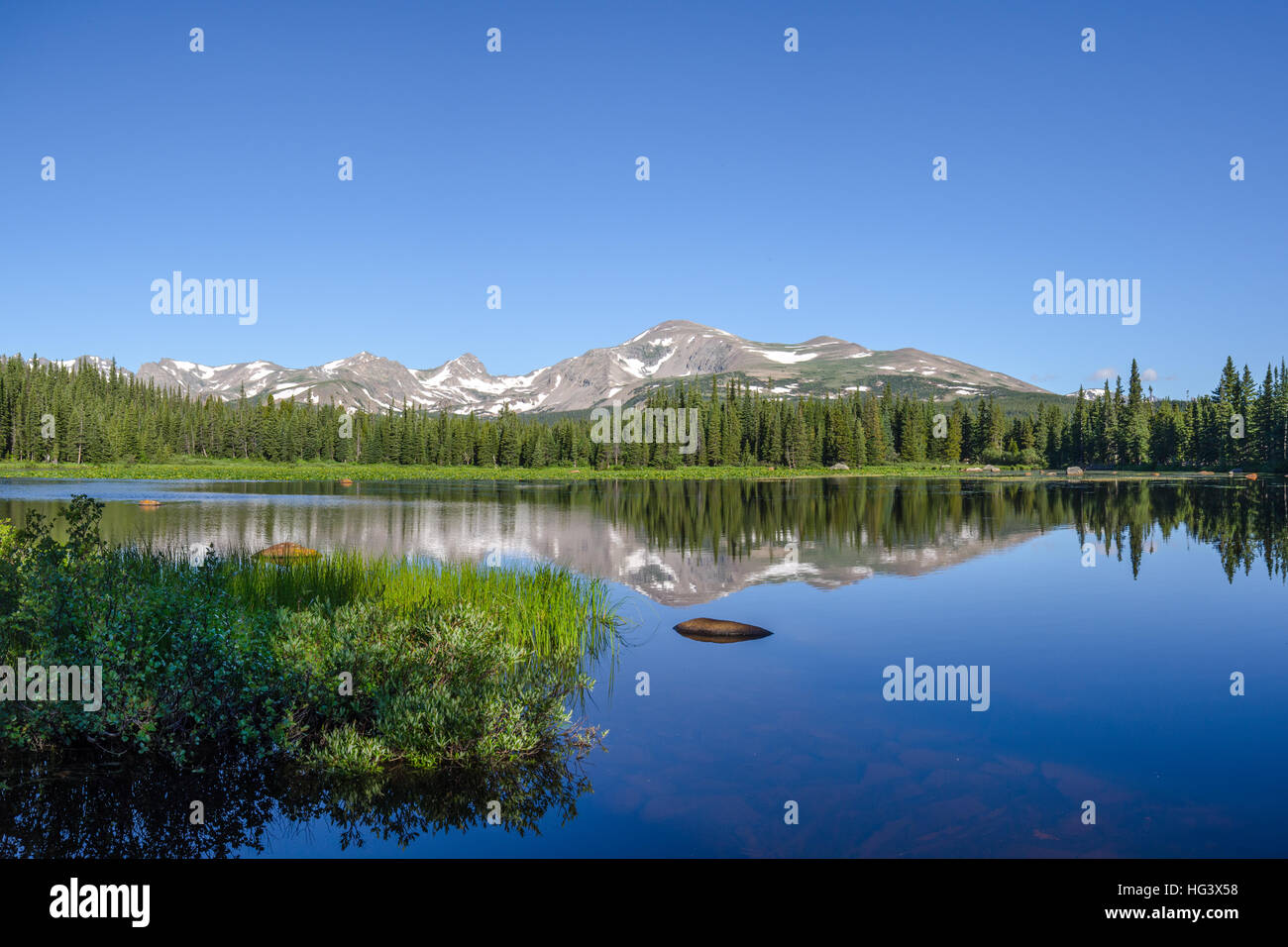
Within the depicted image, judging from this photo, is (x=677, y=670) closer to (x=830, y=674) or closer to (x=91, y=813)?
(x=830, y=674)

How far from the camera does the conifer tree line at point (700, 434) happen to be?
14589 cm

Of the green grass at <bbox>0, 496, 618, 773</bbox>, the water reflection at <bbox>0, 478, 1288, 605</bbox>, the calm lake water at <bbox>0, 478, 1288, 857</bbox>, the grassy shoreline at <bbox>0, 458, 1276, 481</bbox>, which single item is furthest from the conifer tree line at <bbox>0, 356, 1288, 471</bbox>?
the green grass at <bbox>0, 496, 618, 773</bbox>

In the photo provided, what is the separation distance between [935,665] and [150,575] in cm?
1681

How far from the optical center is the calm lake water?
9789mm

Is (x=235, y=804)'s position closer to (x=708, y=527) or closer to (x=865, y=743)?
(x=865, y=743)

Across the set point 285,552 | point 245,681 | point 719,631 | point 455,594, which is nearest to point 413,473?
point 285,552

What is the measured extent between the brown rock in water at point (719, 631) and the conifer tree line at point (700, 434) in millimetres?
133764

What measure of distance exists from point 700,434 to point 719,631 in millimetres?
142825

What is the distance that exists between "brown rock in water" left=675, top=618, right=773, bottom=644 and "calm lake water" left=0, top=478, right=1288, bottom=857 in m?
0.45

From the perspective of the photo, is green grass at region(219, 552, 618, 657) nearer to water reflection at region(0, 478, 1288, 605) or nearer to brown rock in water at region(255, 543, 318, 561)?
brown rock in water at region(255, 543, 318, 561)

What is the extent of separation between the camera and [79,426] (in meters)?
143

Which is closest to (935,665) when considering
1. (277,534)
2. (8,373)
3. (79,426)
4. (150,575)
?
(150,575)

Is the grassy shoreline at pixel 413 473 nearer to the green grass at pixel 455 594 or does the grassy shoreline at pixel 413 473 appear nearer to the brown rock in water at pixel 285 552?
the brown rock in water at pixel 285 552

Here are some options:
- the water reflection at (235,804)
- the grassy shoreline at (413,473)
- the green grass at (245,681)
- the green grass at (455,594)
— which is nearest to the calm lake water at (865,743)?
the water reflection at (235,804)
